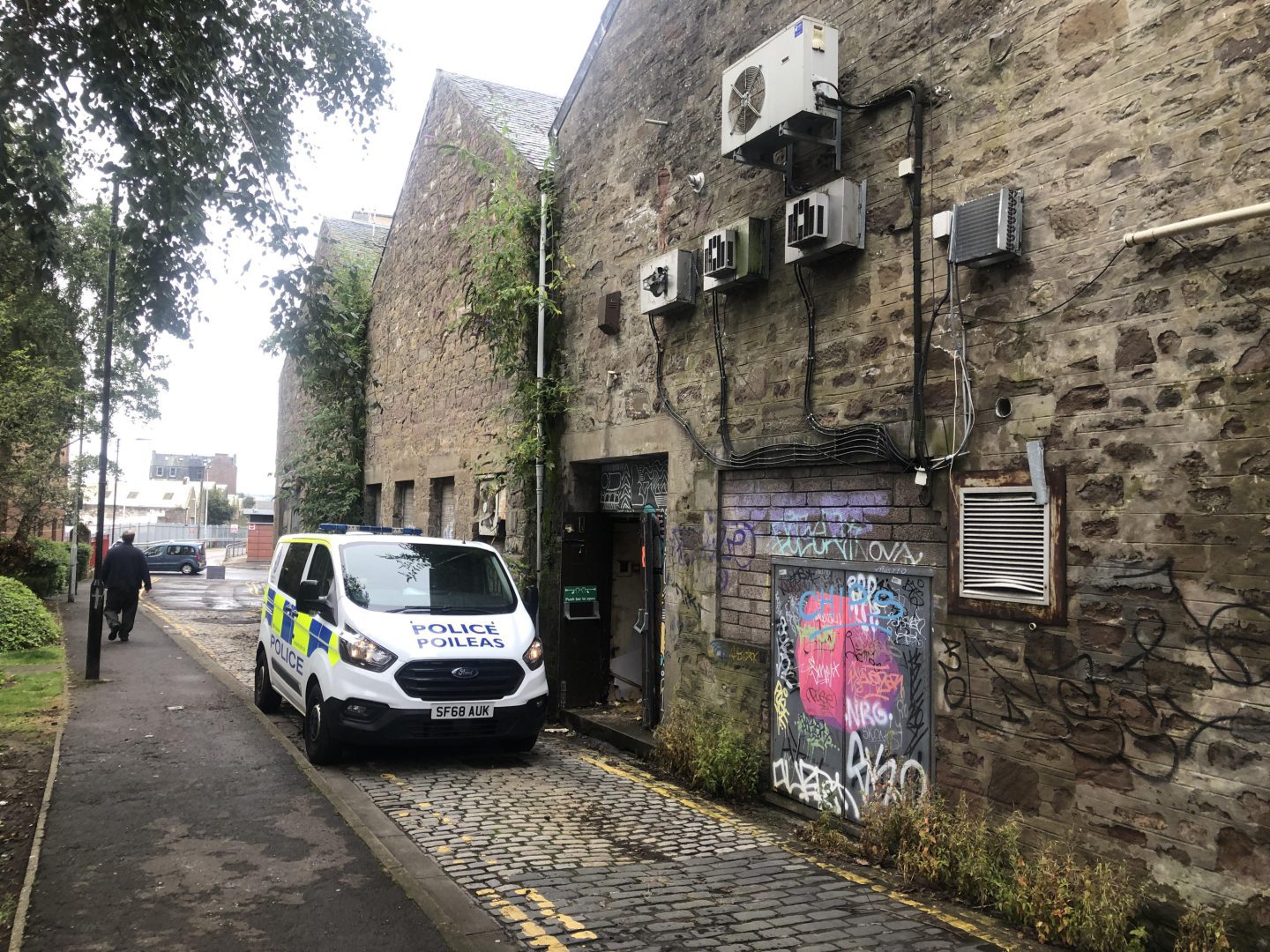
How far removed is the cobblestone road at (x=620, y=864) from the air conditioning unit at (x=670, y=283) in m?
4.09

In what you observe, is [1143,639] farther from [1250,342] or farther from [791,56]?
[791,56]

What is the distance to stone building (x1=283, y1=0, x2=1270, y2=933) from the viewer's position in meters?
4.32

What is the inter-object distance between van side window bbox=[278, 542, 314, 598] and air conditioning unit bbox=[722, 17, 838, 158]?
19.3 ft

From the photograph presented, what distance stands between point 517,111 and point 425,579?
910 centimetres

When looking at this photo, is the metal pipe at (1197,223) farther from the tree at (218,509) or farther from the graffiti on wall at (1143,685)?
the tree at (218,509)

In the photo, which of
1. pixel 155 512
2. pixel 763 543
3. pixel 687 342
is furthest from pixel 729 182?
pixel 155 512

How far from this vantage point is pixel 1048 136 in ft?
17.1

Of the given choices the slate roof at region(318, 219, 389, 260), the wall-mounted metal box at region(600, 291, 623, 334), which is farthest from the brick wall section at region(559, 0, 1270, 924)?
the slate roof at region(318, 219, 389, 260)

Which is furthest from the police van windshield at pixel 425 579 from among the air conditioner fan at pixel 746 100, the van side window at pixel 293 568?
the air conditioner fan at pixel 746 100

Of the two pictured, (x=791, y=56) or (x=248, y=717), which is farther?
(x=248, y=717)

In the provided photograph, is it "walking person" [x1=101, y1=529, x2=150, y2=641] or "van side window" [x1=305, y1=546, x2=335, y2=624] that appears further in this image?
"walking person" [x1=101, y1=529, x2=150, y2=641]

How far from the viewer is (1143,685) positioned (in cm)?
452

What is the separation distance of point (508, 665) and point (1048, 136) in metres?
5.55

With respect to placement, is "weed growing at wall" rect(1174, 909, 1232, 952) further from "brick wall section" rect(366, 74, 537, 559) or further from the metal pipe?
"brick wall section" rect(366, 74, 537, 559)
